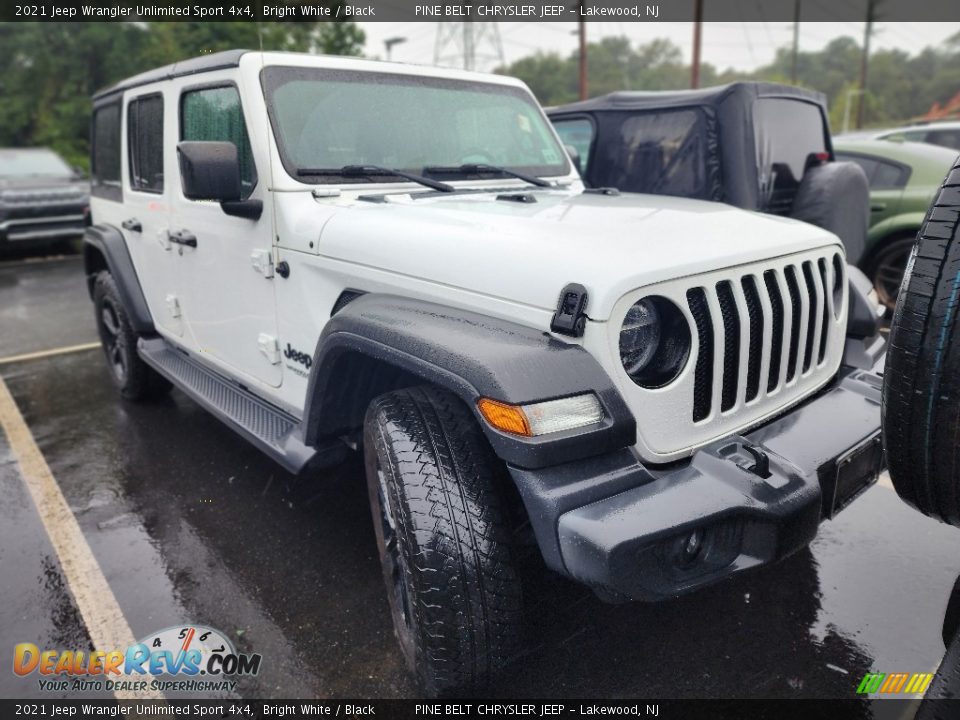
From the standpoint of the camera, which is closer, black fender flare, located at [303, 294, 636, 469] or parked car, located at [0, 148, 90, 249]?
black fender flare, located at [303, 294, 636, 469]

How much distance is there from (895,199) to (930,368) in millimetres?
5289

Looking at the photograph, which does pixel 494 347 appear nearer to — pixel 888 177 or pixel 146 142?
pixel 146 142

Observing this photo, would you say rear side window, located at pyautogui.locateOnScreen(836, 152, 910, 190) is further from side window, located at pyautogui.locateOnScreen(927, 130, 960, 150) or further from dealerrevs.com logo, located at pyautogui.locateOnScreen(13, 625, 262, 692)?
dealerrevs.com logo, located at pyautogui.locateOnScreen(13, 625, 262, 692)

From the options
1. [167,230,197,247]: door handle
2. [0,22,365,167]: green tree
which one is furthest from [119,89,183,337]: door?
[0,22,365,167]: green tree

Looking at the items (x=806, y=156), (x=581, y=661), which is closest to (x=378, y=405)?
(x=581, y=661)

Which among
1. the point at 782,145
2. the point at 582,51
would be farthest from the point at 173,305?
the point at 582,51

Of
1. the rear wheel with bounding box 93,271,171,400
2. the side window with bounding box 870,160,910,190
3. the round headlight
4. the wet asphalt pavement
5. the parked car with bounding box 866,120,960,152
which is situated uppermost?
the parked car with bounding box 866,120,960,152

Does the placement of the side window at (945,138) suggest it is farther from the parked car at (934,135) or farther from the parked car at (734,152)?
the parked car at (734,152)

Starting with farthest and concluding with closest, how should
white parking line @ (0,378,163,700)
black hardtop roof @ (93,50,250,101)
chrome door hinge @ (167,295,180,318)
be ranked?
chrome door hinge @ (167,295,180,318)
black hardtop roof @ (93,50,250,101)
white parking line @ (0,378,163,700)

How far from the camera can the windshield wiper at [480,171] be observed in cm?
314

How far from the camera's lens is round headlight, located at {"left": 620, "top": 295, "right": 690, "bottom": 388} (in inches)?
79.4

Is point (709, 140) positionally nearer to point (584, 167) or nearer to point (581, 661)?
point (584, 167)

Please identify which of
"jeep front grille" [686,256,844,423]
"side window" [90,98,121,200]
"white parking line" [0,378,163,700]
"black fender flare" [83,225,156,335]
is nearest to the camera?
"jeep front grille" [686,256,844,423]

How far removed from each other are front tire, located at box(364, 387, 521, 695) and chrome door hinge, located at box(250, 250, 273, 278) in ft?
3.61
